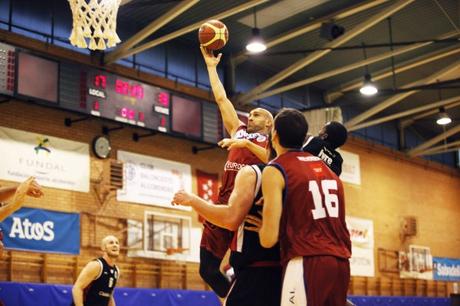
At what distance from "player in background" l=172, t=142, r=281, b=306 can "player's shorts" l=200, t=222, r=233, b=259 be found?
154cm

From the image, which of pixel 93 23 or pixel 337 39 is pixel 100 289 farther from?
pixel 337 39

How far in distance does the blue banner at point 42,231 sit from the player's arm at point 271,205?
10.8 meters

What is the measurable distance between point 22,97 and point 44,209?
2.64m

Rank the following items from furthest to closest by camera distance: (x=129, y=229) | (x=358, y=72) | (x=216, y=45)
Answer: (x=358, y=72), (x=129, y=229), (x=216, y=45)

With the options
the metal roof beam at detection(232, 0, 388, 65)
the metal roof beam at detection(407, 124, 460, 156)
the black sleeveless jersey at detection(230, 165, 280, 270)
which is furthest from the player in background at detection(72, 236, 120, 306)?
the metal roof beam at detection(407, 124, 460, 156)

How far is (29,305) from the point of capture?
12.8 m

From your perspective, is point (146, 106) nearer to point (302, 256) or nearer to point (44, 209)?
point (44, 209)

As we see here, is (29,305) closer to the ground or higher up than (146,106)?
closer to the ground

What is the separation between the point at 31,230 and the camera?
14.3m

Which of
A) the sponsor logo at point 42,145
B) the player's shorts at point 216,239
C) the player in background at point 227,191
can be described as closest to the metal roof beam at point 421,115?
the sponsor logo at point 42,145

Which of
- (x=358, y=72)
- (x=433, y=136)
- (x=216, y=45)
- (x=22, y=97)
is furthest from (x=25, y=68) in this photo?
(x=433, y=136)

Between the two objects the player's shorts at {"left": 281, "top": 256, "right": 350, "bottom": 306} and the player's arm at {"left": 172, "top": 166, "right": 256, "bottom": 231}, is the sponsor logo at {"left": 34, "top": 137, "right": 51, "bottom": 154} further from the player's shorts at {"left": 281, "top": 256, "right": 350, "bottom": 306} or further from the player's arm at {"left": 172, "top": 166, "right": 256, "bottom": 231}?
the player's shorts at {"left": 281, "top": 256, "right": 350, "bottom": 306}

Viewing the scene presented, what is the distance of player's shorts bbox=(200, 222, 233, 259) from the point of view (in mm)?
5949

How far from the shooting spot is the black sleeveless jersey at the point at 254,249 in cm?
431
